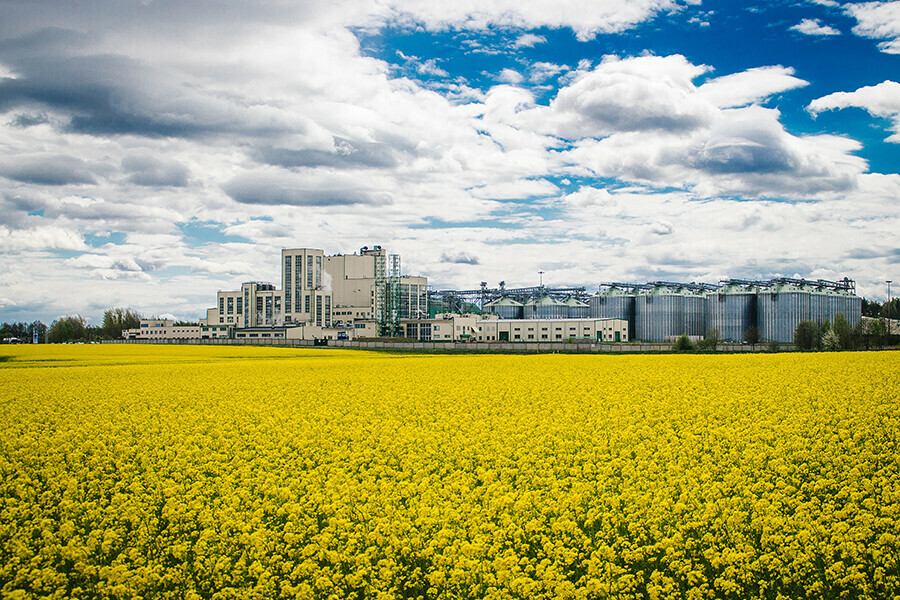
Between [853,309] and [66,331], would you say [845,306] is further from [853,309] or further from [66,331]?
[66,331]

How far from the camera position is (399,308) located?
12619cm

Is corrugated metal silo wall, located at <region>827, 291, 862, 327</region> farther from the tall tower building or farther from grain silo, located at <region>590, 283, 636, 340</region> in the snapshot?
→ the tall tower building

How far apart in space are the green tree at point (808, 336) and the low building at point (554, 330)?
2499cm

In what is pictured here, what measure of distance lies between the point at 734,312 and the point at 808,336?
22.5 metres

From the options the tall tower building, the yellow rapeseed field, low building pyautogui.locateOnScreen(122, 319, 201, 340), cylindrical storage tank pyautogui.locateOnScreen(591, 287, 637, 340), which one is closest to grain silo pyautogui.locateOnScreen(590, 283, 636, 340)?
cylindrical storage tank pyautogui.locateOnScreen(591, 287, 637, 340)

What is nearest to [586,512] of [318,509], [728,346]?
[318,509]

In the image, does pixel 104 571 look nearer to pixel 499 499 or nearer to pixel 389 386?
pixel 499 499

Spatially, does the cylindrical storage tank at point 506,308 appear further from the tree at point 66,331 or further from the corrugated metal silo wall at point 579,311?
the tree at point 66,331

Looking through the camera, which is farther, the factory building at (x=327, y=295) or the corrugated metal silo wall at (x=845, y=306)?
the factory building at (x=327, y=295)

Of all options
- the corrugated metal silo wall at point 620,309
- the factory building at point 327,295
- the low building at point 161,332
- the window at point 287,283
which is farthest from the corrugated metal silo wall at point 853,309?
the low building at point 161,332

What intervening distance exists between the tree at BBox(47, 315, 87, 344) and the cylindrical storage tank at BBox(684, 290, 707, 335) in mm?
137293

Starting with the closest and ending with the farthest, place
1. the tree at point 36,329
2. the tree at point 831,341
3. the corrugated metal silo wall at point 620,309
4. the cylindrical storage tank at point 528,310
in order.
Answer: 1. the tree at point 831,341
2. the corrugated metal silo wall at point 620,309
3. the cylindrical storage tank at point 528,310
4. the tree at point 36,329

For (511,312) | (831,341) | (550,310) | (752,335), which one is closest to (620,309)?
(550,310)

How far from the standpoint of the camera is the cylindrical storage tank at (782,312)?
348 feet
